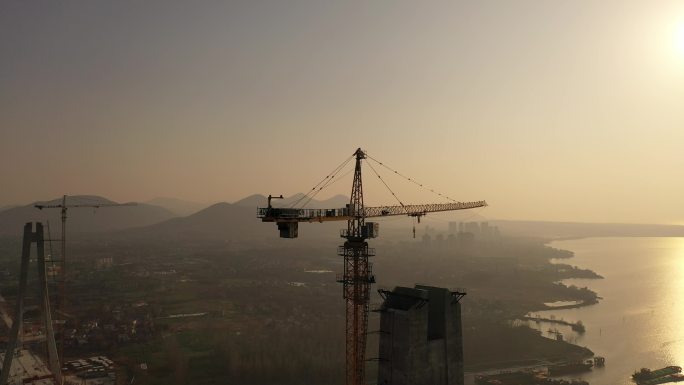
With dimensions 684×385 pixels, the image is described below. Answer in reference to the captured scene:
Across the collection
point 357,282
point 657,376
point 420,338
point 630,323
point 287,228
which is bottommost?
point 630,323

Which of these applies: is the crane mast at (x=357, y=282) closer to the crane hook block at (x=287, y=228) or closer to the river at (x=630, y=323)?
the crane hook block at (x=287, y=228)

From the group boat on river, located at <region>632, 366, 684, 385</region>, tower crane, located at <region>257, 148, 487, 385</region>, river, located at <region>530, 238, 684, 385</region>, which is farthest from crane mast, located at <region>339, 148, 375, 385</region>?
boat on river, located at <region>632, 366, 684, 385</region>

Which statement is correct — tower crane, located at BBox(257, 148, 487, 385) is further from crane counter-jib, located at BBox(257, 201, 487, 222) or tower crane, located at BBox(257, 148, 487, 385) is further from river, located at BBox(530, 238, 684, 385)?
river, located at BBox(530, 238, 684, 385)

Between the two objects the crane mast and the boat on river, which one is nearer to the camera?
the crane mast

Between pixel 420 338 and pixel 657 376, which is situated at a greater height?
pixel 420 338

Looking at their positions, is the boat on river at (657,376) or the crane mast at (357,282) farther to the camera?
the boat on river at (657,376)

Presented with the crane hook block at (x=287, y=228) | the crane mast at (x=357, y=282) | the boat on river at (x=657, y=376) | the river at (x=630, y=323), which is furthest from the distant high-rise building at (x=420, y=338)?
the boat on river at (x=657, y=376)

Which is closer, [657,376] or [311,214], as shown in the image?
[311,214]

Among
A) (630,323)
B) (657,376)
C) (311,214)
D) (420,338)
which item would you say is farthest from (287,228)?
(630,323)

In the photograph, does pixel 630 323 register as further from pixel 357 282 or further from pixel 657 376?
pixel 357 282
